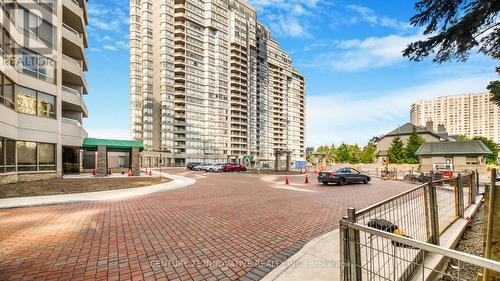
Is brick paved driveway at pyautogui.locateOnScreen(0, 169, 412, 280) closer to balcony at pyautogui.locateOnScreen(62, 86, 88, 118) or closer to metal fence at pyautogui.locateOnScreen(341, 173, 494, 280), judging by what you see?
metal fence at pyautogui.locateOnScreen(341, 173, 494, 280)

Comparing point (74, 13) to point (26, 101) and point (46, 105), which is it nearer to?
point (46, 105)

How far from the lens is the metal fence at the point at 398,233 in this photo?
271 cm

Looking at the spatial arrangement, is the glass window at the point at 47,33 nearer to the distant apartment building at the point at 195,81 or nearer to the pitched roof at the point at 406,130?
the distant apartment building at the point at 195,81

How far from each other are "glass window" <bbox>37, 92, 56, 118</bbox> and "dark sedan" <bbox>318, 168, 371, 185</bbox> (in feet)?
77.6

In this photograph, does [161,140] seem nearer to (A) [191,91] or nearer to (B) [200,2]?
(A) [191,91]

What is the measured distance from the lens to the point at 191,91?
86250 millimetres

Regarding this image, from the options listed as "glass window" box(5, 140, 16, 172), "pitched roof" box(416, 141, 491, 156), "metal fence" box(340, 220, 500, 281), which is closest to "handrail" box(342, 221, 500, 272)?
"metal fence" box(340, 220, 500, 281)

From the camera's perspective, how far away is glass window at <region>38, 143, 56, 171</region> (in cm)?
1976

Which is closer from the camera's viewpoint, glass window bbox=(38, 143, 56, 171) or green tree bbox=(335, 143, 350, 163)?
glass window bbox=(38, 143, 56, 171)

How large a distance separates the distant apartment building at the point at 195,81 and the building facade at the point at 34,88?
182 ft

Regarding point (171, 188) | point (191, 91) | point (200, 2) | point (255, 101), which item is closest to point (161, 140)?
point (191, 91)

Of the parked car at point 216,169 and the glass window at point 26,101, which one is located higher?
the glass window at point 26,101

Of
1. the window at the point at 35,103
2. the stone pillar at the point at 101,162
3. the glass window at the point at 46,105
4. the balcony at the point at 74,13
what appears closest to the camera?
the window at the point at 35,103

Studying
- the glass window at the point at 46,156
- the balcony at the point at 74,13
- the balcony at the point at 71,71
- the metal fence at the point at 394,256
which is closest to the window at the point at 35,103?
the glass window at the point at 46,156
